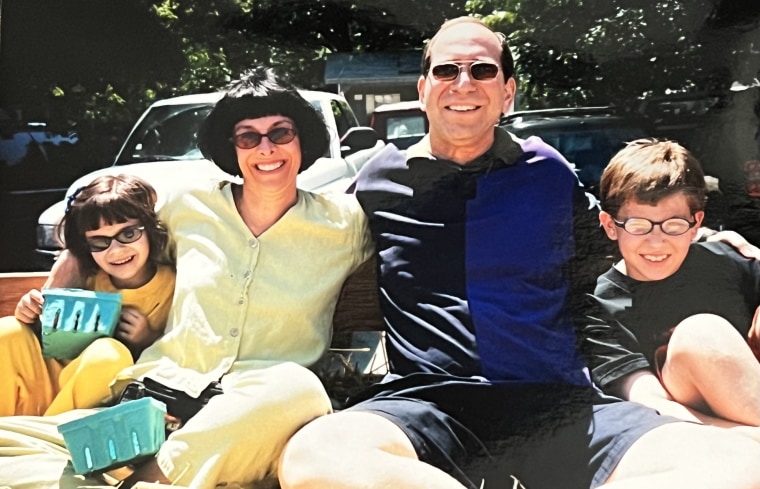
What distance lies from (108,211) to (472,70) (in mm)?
1137

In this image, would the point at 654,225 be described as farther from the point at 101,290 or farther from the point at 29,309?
the point at 29,309

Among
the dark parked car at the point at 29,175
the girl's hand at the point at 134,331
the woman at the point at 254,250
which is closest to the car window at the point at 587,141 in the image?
the woman at the point at 254,250

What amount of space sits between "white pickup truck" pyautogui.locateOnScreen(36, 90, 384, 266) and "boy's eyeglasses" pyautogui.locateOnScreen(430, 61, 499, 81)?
0.89ft

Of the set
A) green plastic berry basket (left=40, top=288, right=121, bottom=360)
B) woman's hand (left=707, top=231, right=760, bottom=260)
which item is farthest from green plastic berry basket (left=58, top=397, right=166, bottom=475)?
woman's hand (left=707, top=231, right=760, bottom=260)

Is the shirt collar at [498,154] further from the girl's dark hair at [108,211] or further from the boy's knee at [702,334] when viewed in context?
the girl's dark hair at [108,211]

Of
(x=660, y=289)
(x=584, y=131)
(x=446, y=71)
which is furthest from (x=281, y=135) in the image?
(x=660, y=289)

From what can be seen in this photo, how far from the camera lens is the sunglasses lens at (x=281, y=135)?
210cm

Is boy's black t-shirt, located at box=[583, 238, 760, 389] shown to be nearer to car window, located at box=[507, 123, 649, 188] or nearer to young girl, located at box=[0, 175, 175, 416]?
car window, located at box=[507, 123, 649, 188]

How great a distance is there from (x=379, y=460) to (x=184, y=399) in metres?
0.62

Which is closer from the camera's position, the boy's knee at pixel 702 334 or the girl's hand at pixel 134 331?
the boy's knee at pixel 702 334

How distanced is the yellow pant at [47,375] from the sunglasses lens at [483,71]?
1298 millimetres

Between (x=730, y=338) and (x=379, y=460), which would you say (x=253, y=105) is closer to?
(x=379, y=460)

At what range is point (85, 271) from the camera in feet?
7.16

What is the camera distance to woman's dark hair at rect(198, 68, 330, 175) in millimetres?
2109
